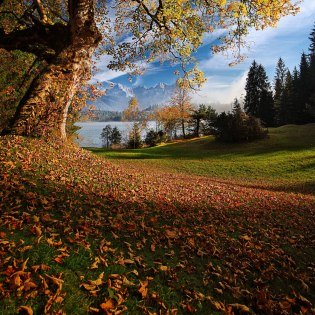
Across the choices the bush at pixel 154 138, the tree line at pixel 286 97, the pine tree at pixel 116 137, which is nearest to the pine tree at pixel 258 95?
the tree line at pixel 286 97

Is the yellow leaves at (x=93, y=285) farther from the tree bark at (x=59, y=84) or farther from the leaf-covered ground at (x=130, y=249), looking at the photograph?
the tree bark at (x=59, y=84)

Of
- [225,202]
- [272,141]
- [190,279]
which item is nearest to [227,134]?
[272,141]

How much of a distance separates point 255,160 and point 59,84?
2424 centimetres

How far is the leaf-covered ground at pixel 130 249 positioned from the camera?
3906 mm

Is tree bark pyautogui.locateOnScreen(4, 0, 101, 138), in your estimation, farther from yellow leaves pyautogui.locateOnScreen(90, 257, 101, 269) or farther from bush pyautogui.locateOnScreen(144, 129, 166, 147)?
bush pyautogui.locateOnScreen(144, 129, 166, 147)

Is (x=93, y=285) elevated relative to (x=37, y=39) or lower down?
lower down

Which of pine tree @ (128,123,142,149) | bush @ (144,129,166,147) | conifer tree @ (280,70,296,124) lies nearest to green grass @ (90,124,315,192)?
bush @ (144,129,166,147)

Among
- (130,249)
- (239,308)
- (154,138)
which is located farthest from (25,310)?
(154,138)

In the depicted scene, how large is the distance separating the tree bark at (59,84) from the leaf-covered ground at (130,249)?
1234 mm

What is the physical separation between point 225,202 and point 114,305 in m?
8.30

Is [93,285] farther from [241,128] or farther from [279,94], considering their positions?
[279,94]

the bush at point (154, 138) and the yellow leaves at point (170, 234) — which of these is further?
the bush at point (154, 138)

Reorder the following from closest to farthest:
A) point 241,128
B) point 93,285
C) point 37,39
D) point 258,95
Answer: point 93,285 < point 37,39 < point 241,128 < point 258,95

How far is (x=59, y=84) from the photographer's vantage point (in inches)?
476
